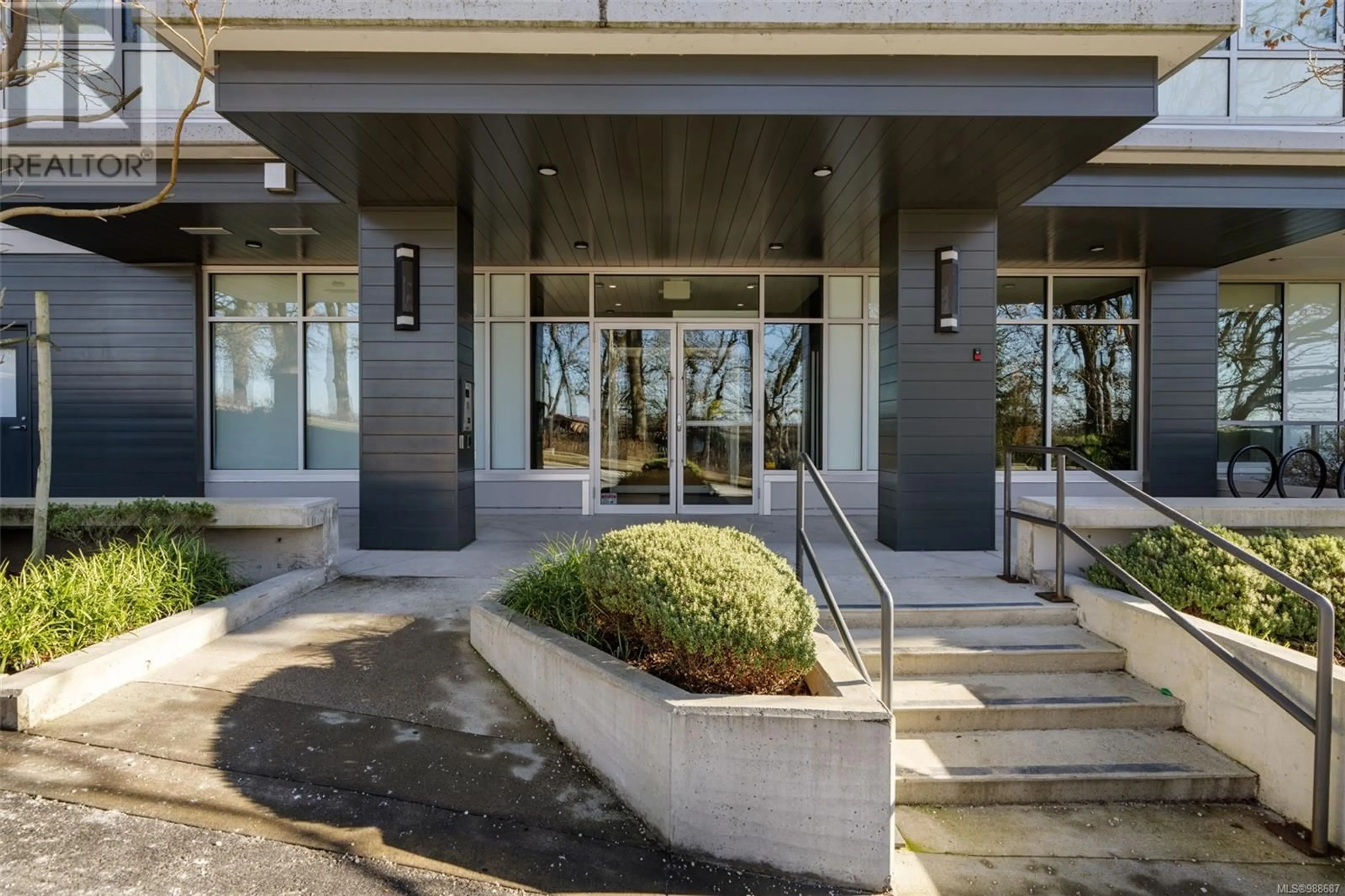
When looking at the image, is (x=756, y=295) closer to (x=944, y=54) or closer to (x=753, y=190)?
(x=753, y=190)

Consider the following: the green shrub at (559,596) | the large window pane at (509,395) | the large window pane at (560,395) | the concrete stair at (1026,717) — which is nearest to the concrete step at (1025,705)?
the concrete stair at (1026,717)

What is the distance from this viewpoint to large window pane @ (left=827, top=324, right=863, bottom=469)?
826 cm

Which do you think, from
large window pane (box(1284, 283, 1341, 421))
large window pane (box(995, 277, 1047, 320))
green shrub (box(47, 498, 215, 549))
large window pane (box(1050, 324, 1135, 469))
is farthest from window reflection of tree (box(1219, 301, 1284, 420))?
green shrub (box(47, 498, 215, 549))

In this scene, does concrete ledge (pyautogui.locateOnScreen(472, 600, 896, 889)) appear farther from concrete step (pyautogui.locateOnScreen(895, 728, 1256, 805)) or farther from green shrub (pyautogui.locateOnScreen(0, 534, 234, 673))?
green shrub (pyautogui.locateOnScreen(0, 534, 234, 673))

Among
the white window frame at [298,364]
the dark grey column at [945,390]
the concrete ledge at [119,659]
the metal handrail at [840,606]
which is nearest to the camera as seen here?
the metal handrail at [840,606]

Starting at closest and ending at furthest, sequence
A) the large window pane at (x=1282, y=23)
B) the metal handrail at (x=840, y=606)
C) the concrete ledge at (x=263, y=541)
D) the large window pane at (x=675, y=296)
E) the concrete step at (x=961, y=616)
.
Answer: the metal handrail at (x=840, y=606), the concrete step at (x=961, y=616), the concrete ledge at (x=263, y=541), the large window pane at (x=1282, y=23), the large window pane at (x=675, y=296)

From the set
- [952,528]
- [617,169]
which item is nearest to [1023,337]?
[952,528]

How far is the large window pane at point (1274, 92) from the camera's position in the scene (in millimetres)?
6426

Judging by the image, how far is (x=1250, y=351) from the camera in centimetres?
910

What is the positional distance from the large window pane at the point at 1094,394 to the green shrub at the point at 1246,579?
4.69 meters

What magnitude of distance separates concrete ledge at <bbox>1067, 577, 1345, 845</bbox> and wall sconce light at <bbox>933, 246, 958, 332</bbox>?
277 cm

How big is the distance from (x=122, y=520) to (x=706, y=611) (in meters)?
4.21

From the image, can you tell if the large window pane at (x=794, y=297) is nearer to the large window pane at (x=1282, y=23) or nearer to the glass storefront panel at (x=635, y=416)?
the glass storefront panel at (x=635, y=416)

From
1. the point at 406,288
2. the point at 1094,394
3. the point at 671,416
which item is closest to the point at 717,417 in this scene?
the point at 671,416
